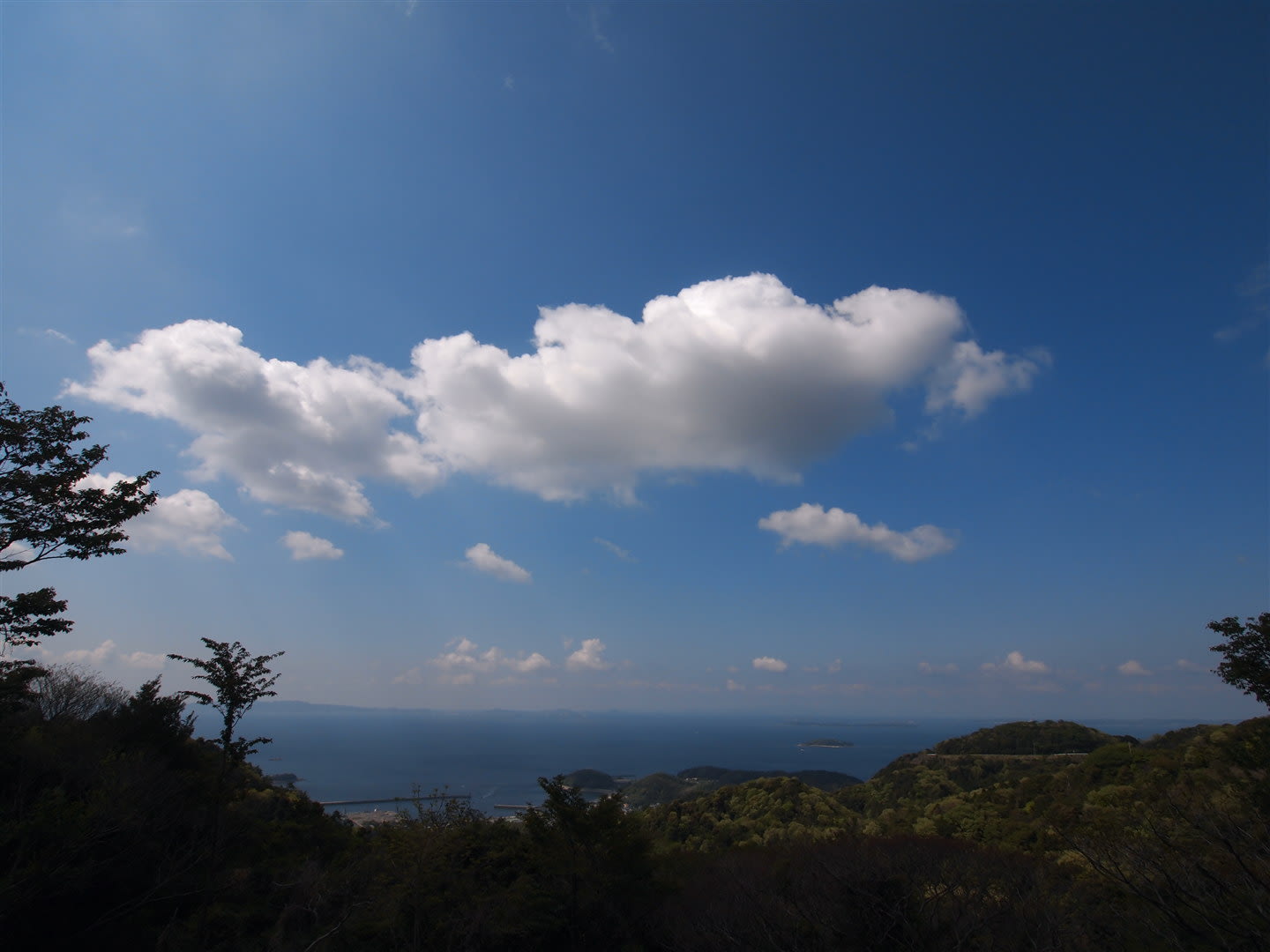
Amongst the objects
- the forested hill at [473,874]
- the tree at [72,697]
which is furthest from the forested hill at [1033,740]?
the tree at [72,697]

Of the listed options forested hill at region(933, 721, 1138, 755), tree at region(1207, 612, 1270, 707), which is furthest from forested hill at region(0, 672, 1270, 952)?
forested hill at region(933, 721, 1138, 755)

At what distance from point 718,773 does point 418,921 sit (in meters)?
90.5

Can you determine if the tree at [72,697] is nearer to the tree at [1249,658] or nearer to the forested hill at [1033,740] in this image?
the tree at [1249,658]

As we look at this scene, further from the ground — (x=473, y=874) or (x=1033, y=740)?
(x=473, y=874)

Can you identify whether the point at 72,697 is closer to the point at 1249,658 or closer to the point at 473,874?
the point at 473,874

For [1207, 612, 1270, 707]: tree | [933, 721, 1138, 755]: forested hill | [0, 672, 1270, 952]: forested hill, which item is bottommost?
[933, 721, 1138, 755]: forested hill

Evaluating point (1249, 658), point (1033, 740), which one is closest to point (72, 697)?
point (1249, 658)

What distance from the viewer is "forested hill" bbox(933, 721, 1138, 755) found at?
223ft

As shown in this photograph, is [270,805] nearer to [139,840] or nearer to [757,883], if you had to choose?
[139,840]

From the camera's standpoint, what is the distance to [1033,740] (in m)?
72.2

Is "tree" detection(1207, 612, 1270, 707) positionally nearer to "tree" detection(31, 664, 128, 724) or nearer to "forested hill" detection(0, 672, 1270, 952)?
"forested hill" detection(0, 672, 1270, 952)

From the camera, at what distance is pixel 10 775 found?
16.1 m

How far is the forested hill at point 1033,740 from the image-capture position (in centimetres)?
6806

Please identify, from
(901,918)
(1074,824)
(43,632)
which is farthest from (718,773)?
(43,632)
